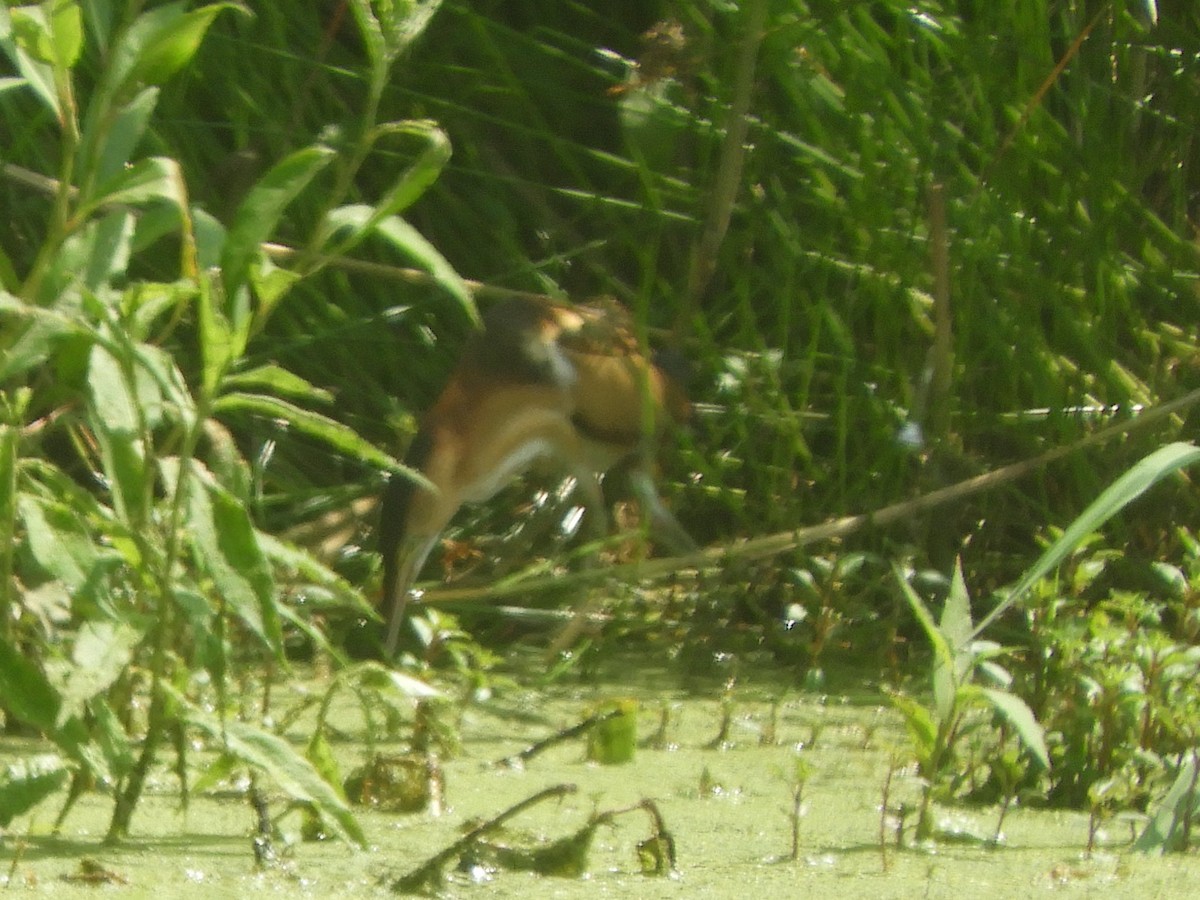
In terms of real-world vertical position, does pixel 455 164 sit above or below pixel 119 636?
above

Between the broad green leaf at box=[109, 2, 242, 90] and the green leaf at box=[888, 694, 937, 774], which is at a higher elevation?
the broad green leaf at box=[109, 2, 242, 90]

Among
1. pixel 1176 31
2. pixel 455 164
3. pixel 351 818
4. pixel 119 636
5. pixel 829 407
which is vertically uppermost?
pixel 1176 31

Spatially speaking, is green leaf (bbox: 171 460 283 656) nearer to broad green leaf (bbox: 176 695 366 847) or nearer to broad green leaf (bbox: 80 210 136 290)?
broad green leaf (bbox: 176 695 366 847)

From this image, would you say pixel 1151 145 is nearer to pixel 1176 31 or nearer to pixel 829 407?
pixel 1176 31

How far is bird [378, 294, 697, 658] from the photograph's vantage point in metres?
3.27

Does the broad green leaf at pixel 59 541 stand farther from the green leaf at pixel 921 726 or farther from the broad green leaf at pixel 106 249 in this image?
the green leaf at pixel 921 726

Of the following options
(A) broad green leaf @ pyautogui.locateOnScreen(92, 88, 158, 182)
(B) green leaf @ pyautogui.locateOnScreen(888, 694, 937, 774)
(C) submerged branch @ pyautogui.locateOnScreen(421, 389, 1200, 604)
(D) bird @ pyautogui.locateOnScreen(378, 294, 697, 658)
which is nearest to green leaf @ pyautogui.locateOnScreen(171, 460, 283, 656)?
(A) broad green leaf @ pyautogui.locateOnScreen(92, 88, 158, 182)

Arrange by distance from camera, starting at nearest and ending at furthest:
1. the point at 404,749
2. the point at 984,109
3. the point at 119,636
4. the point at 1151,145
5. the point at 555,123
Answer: the point at 119,636 → the point at 404,749 → the point at 984,109 → the point at 1151,145 → the point at 555,123

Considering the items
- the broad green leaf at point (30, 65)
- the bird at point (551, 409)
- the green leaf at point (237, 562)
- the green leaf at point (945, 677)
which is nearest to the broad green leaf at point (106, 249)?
the broad green leaf at point (30, 65)

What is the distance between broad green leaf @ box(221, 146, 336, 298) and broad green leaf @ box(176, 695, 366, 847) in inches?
15.1

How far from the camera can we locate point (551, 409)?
3.40 metres

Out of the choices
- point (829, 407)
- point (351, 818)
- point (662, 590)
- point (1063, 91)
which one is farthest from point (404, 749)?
point (1063, 91)

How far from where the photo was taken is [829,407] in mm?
3426

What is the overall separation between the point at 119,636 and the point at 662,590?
6.08 feet
